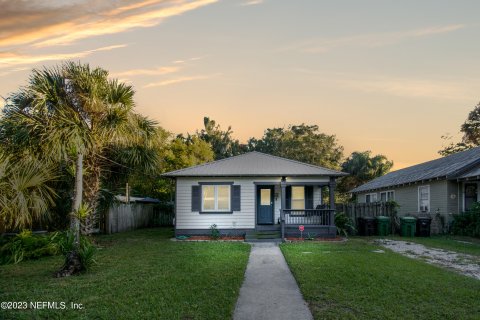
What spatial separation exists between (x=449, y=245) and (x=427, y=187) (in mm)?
7247

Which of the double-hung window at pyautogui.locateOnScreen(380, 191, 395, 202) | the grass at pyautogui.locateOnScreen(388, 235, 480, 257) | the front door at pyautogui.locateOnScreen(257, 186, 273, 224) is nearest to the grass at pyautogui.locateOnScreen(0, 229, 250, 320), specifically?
the front door at pyautogui.locateOnScreen(257, 186, 273, 224)

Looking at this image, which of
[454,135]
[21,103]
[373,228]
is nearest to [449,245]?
[373,228]

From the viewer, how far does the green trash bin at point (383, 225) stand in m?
20.0

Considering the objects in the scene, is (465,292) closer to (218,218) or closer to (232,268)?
(232,268)

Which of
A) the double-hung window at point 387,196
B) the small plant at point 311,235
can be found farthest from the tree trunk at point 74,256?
the double-hung window at point 387,196

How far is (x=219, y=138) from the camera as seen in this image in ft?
186

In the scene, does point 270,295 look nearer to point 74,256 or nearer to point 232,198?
point 74,256

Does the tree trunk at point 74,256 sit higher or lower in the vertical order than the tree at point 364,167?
lower

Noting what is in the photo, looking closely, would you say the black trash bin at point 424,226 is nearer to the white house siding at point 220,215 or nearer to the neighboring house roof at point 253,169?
the neighboring house roof at point 253,169

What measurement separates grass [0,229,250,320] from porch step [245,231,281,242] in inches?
182

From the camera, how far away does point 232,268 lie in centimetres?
992

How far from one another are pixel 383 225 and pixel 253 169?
7.17 meters

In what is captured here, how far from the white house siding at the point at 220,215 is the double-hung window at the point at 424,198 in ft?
23.4

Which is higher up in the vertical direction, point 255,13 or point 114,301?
point 255,13
